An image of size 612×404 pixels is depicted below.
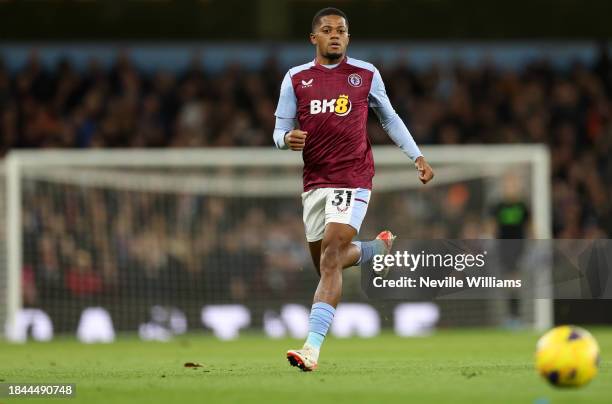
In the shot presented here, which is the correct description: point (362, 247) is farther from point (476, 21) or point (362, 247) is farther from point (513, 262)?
point (476, 21)

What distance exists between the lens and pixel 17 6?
21.1m

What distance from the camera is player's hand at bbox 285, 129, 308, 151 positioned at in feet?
27.4

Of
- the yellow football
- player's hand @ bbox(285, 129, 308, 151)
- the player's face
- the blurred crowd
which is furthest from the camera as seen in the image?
the blurred crowd

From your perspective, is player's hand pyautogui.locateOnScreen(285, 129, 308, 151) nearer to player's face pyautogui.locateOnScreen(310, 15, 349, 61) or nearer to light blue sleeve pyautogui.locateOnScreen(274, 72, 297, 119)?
light blue sleeve pyautogui.locateOnScreen(274, 72, 297, 119)

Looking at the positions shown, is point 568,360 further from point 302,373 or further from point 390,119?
point 390,119

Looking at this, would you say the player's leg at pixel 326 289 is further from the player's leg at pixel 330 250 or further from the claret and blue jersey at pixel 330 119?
the claret and blue jersey at pixel 330 119

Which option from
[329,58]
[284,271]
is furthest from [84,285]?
[329,58]

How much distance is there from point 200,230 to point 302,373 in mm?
8546

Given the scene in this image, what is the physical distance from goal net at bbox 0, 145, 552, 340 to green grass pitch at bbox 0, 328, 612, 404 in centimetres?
246

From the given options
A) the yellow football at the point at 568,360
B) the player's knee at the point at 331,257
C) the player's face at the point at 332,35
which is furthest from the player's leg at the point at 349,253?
the yellow football at the point at 568,360

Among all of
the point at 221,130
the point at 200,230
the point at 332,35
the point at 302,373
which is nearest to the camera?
the point at 302,373

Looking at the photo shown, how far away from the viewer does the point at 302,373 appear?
26.9ft

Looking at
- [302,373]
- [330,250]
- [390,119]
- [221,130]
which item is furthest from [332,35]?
[221,130]

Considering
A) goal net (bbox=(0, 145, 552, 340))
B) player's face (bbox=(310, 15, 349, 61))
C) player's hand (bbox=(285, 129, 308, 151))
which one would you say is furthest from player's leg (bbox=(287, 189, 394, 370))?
goal net (bbox=(0, 145, 552, 340))
